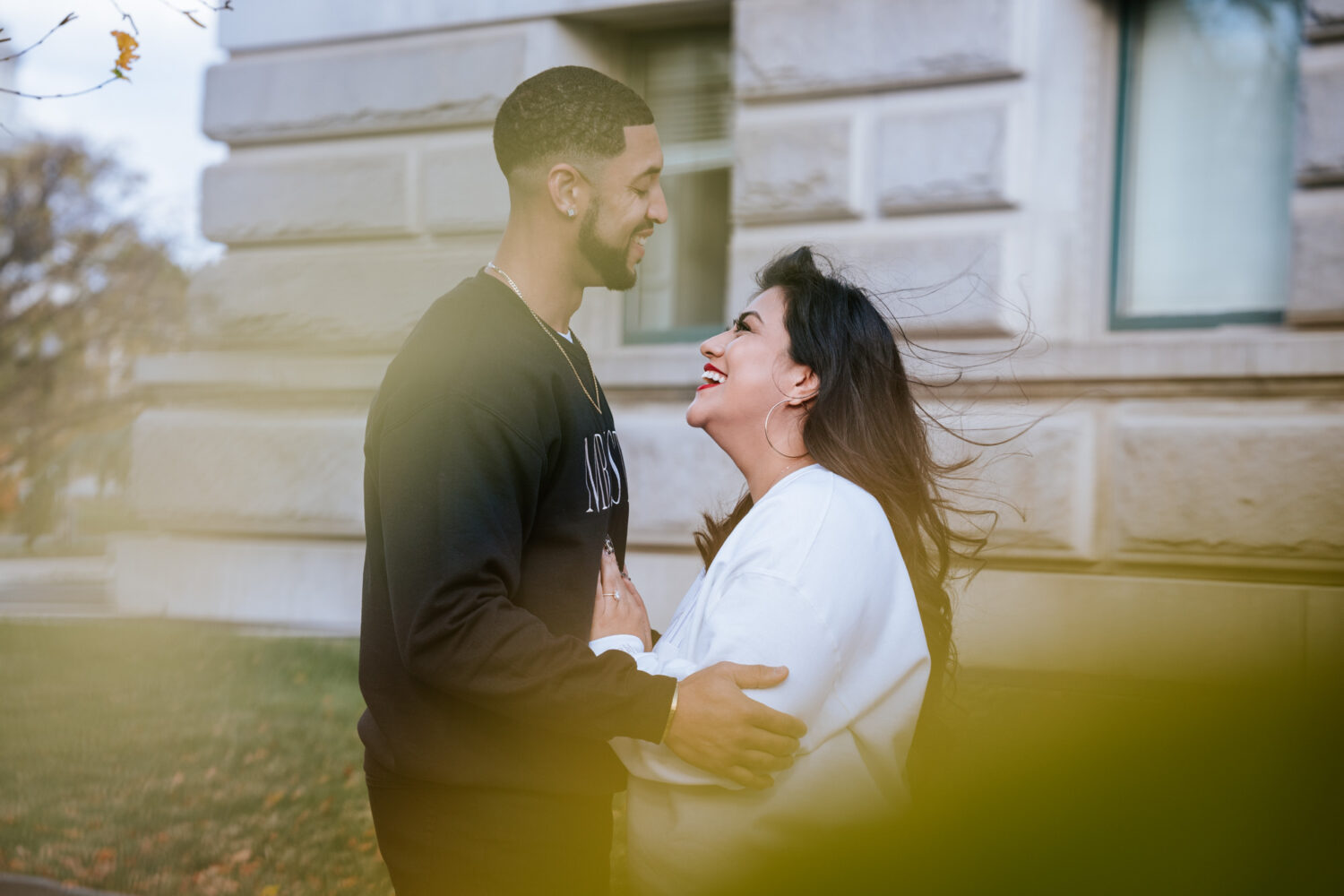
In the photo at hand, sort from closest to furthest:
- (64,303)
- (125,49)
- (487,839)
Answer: (487,839) < (125,49) < (64,303)

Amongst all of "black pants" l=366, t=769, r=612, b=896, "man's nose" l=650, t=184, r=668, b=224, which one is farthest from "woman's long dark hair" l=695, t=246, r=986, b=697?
"black pants" l=366, t=769, r=612, b=896

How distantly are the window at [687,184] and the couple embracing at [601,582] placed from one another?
406cm

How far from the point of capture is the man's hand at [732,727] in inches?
74.1

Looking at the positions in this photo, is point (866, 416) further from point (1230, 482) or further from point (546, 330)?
point (1230, 482)

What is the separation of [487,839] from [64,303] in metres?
27.8

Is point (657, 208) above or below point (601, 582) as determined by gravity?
above

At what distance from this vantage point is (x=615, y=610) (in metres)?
2.29

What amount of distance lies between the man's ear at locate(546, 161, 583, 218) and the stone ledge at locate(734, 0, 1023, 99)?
3604mm

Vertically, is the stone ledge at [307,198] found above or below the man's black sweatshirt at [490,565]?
above

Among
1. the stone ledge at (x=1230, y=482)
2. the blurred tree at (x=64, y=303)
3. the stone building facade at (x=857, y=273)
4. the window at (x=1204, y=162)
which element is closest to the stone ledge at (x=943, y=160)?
the stone building facade at (x=857, y=273)

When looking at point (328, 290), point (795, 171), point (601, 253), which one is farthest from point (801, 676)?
point (328, 290)

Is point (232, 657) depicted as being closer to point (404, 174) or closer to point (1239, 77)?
point (404, 174)

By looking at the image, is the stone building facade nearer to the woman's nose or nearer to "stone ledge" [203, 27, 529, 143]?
"stone ledge" [203, 27, 529, 143]

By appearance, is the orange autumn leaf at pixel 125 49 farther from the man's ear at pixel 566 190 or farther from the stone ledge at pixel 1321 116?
the stone ledge at pixel 1321 116
